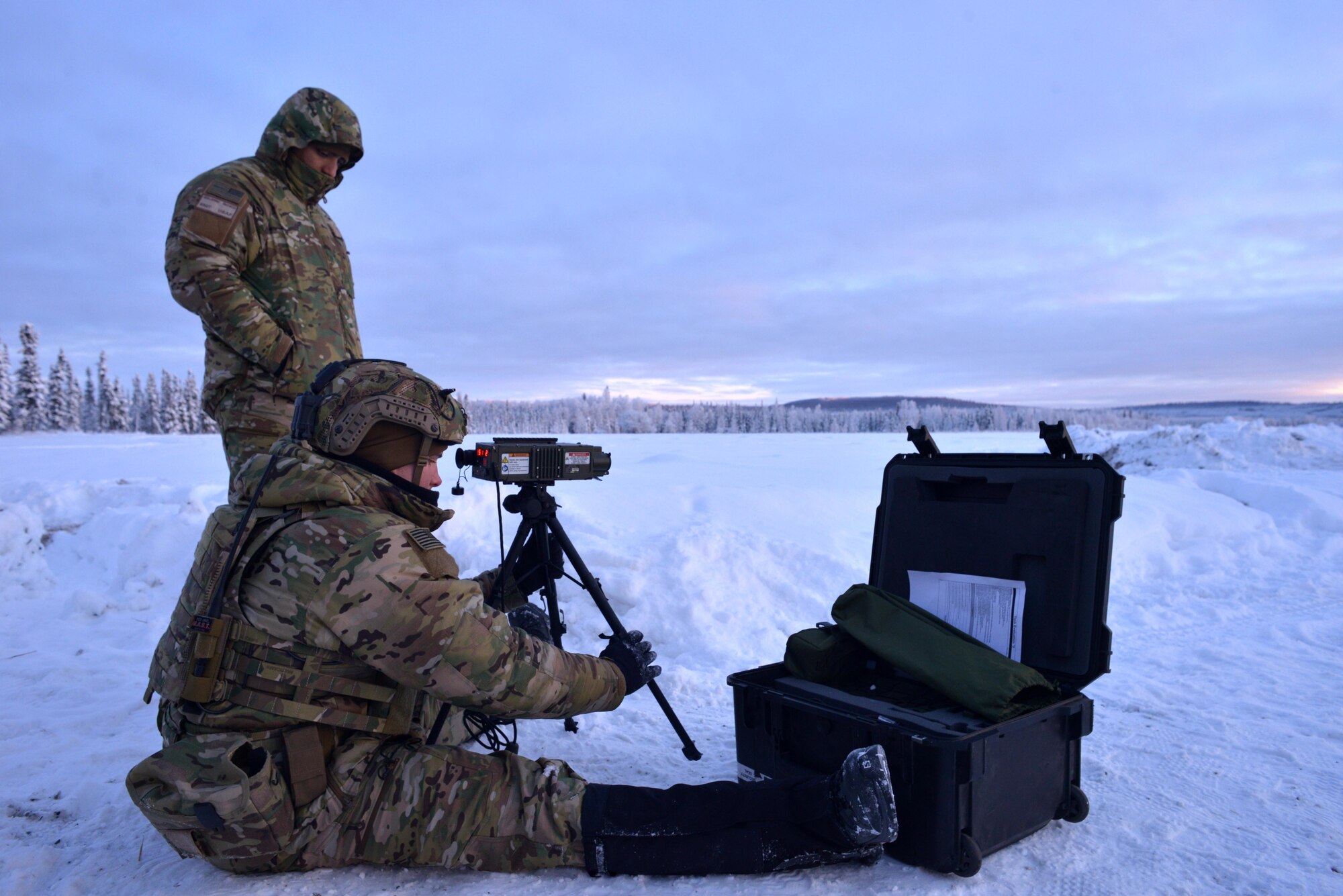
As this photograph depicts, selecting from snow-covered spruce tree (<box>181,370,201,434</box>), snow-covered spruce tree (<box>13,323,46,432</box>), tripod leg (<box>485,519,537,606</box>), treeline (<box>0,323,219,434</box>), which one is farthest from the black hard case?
snow-covered spruce tree (<box>181,370,201,434</box>)

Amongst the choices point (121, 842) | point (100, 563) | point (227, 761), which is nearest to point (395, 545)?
point (227, 761)

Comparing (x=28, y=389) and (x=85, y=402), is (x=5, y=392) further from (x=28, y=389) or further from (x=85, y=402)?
(x=85, y=402)

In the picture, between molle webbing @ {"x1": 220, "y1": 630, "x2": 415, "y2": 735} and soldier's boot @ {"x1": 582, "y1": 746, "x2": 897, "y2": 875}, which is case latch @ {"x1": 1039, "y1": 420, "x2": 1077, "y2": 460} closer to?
soldier's boot @ {"x1": 582, "y1": 746, "x2": 897, "y2": 875}

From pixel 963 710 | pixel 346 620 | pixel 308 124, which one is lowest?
pixel 963 710

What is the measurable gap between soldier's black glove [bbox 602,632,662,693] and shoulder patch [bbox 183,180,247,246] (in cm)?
212

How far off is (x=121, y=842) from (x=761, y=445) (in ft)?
68.6

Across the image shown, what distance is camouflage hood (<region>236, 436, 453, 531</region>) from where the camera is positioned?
76.0 inches

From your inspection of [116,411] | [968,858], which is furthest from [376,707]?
[116,411]

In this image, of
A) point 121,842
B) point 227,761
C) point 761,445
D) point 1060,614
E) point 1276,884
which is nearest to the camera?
point 227,761

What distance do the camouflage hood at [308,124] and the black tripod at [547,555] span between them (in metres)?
1.65

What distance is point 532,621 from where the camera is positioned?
278cm

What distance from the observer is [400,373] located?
207 cm

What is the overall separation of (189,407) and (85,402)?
26.8 ft

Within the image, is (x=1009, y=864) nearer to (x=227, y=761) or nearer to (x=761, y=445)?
(x=227, y=761)
